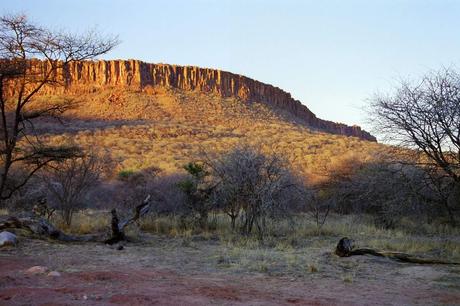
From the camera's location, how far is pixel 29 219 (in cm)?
1603

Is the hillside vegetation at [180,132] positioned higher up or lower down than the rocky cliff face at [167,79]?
lower down

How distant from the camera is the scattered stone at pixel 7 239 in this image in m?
14.0

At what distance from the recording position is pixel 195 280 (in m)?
10.4

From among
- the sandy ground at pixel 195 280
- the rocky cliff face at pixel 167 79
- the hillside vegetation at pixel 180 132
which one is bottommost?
the sandy ground at pixel 195 280

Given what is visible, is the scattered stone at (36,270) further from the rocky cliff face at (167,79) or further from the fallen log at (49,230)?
the rocky cliff face at (167,79)

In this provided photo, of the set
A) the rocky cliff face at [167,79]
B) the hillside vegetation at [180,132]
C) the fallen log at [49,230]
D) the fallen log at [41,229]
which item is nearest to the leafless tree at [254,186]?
the fallen log at [49,230]

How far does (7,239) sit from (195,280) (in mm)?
6305

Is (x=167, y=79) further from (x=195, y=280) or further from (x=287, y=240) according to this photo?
(x=195, y=280)

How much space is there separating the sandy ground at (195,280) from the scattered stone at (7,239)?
0.86ft

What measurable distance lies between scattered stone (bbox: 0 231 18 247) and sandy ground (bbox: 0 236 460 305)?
0.26 meters

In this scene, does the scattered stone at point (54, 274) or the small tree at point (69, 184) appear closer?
the scattered stone at point (54, 274)

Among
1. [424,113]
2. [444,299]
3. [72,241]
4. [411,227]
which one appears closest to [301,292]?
[444,299]

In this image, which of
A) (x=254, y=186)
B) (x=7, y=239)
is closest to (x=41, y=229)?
(x=7, y=239)

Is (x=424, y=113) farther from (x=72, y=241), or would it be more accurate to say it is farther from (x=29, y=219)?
(x=29, y=219)
